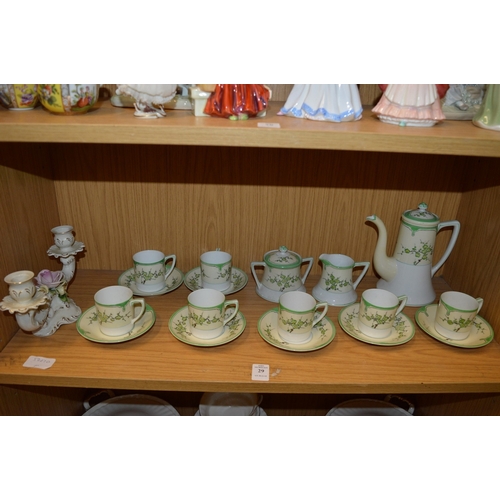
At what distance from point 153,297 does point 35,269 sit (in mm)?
279

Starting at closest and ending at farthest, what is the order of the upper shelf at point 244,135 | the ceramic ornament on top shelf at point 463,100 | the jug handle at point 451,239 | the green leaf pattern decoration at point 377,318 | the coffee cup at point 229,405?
the upper shelf at point 244,135, the ceramic ornament on top shelf at point 463,100, the green leaf pattern decoration at point 377,318, the jug handle at point 451,239, the coffee cup at point 229,405

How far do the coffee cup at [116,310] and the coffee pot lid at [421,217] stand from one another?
25.2 inches

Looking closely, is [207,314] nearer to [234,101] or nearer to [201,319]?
[201,319]

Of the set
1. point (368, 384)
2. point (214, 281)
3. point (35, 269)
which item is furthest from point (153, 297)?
point (368, 384)

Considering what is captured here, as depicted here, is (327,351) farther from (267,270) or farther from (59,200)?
(59,200)

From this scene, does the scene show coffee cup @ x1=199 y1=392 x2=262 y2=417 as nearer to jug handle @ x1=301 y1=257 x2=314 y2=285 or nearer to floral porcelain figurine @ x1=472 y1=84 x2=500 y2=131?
jug handle @ x1=301 y1=257 x2=314 y2=285

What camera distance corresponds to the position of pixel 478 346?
3.07ft

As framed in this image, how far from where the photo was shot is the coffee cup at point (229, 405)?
4.16ft

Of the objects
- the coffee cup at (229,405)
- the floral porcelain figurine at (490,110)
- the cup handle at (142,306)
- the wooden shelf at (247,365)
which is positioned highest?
the floral porcelain figurine at (490,110)

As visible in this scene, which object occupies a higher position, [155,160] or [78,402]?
[155,160]

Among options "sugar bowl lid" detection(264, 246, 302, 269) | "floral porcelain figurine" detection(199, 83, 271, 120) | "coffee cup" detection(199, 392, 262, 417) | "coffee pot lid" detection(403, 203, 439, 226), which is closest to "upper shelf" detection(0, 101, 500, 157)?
"floral porcelain figurine" detection(199, 83, 271, 120)

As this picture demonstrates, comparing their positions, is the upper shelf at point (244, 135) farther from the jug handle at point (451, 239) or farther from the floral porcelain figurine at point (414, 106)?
the jug handle at point (451, 239)

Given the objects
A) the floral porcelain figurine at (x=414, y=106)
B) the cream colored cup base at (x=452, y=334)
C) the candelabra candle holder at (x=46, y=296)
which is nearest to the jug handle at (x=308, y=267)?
the cream colored cup base at (x=452, y=334)

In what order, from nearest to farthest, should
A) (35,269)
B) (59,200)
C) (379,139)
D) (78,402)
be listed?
1. (379,139)
2. (35,269)
3. (59,200)
4. (78,402)
